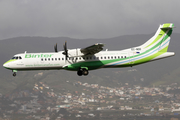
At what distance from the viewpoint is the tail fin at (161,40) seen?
50.2 m

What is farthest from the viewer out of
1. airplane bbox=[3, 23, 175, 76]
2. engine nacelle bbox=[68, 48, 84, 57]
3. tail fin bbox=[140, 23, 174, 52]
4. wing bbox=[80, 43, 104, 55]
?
tail fin bbox=[140, 23, 174, 52]

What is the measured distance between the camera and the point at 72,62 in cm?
4756

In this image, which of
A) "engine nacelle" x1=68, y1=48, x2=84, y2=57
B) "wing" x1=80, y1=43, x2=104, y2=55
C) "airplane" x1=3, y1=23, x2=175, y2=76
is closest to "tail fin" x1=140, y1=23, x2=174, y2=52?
"airplane" x1=3, y1=23, x2=175, y2=76

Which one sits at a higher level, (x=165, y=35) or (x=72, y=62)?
(x=165, y=35)

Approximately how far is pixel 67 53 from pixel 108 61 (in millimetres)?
7237

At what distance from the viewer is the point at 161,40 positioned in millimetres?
50406

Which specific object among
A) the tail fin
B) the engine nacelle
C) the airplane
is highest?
the tail fin

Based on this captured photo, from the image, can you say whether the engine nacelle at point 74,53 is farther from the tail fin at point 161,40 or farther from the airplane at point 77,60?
the tail fin at point 161,40

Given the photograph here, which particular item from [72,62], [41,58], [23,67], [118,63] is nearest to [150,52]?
[118,63]

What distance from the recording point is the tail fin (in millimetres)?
50188

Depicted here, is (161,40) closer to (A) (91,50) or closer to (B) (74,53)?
(A) (91,50)

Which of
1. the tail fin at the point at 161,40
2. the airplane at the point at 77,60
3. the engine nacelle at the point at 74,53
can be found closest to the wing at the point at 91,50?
the airplane at the point at 77,60

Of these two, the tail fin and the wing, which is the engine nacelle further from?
the tail fin

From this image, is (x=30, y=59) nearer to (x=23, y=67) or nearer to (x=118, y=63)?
(x=23, y=67)
